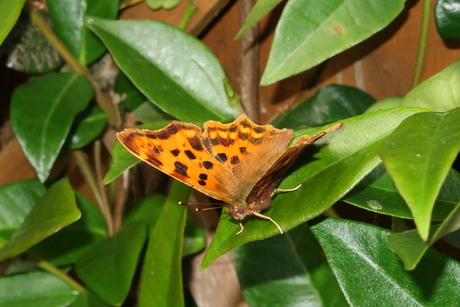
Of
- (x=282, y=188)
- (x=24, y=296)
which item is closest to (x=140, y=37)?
(x=282, y=188)

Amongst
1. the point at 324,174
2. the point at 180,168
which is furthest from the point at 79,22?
the point at 324,174

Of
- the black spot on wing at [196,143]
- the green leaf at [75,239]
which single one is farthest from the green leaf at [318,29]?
the green leaf at [75,239]

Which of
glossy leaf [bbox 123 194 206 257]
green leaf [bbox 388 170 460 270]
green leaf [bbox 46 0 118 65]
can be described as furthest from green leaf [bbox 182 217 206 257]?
green leaf [bbox 388 170 460 270]

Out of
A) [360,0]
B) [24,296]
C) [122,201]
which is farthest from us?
[122,201]

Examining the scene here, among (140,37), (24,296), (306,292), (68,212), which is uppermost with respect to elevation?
(140,37)

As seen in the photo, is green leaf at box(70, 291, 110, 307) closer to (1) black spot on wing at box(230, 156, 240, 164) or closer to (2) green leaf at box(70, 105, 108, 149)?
(2) green leaf at box(70, 105, 108, 149)

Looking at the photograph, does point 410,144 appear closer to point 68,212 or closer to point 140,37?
point 68,212

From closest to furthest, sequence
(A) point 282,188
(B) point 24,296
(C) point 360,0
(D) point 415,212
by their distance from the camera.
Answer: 1. (D) point 415,212
2. (A) point 282,188
3. (C) point 360,0
4. (B) point 24,296
